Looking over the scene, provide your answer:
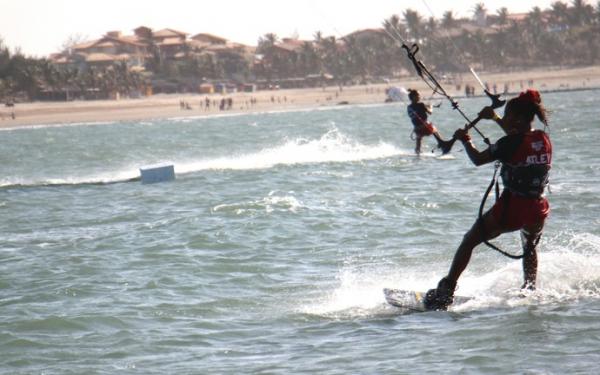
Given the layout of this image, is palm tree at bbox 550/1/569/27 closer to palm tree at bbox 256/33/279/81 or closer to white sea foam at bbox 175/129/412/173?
palm tree at bbox 256/33/279/81

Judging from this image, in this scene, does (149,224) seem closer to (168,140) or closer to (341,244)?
(341,244)

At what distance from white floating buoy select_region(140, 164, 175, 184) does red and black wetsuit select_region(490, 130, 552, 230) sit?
18.0 m

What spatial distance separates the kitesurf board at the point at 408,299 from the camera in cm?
1053

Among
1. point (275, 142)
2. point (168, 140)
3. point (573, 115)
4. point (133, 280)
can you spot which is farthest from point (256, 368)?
point (573, 115)

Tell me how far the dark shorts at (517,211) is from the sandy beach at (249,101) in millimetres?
75150

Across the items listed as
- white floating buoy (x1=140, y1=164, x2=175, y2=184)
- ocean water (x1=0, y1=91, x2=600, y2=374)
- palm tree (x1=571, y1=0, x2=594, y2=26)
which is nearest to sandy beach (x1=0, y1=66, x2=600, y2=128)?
palm tree (x1=571, y1=0, x2=594, y2=26)

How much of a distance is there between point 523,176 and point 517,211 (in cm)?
34

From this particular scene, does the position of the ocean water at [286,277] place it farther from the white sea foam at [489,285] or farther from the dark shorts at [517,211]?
the dark shorts at [517,211]

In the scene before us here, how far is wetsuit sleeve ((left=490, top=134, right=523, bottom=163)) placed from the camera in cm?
948

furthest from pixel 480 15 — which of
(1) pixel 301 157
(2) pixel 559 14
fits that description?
(1) pixel 301 157

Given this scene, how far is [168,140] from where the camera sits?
55.4m

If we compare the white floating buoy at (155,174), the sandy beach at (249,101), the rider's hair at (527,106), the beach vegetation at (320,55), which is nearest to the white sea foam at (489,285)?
the rider's hair at (527,106)

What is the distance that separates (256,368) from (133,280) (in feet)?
15.1

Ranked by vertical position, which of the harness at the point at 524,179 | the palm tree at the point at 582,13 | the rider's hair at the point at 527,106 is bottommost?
the harness at the point at 524,179
